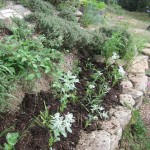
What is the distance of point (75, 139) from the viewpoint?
277 centimetres

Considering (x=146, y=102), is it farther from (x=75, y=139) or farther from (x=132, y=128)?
(x=75, y=139)

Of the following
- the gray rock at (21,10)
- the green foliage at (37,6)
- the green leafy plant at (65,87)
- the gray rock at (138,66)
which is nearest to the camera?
the green leafy plant at (65,87)

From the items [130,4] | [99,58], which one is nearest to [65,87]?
[99,58]

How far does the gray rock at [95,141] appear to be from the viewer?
108 inches

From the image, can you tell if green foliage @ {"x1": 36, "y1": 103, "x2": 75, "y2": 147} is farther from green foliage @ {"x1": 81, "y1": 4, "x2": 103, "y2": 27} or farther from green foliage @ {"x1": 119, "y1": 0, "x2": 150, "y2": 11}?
green foliage @ {"x1": 119, "y1": 0, "x2": 150, "y2": 11}

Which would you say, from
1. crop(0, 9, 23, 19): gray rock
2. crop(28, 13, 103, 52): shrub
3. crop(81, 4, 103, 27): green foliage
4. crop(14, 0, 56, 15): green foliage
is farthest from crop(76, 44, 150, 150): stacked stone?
crop(0, 9, 23, 19): gray rock

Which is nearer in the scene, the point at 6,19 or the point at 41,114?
the point at 41,114

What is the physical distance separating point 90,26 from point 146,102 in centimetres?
190

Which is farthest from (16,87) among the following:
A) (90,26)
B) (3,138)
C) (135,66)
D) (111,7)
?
(111,7)

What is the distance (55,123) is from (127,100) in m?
1.40

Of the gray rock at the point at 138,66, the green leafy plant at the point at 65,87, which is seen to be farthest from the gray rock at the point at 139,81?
the green leafy plant at the point at 65,87

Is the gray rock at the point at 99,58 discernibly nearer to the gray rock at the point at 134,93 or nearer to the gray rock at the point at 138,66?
the gray rock at the point at 138,66

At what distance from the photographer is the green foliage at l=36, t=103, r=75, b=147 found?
7.99ft

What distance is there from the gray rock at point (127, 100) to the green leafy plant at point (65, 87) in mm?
642
